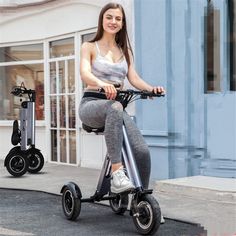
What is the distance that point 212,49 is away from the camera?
23.6 ft

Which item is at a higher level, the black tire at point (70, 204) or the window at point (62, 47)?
the window at point (62, 47)

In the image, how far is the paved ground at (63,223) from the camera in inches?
171

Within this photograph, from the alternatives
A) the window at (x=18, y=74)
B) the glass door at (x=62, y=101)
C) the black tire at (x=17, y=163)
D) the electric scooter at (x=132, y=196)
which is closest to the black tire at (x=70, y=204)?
the electric scooter at (x=132, y=196)

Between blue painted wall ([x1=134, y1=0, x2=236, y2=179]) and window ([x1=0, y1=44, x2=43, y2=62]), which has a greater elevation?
window ([x1=0, y1=44, x2=43, y2=62])

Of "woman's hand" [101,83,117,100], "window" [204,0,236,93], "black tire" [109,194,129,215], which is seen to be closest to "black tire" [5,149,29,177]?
"window" [204,0,236,93]

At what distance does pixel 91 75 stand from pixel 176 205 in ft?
6.52

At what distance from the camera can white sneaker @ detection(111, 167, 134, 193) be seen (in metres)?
4.10

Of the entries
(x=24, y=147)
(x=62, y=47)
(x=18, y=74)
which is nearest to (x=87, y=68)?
(x=24, y=147)

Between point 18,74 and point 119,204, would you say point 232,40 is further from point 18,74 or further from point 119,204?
point 18,74

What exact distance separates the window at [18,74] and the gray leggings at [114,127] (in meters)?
6.49

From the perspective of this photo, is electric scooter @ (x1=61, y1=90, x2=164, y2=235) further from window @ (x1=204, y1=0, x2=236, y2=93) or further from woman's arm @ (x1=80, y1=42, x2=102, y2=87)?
window @ (x1=204, y1=0, x2=236, y2=93)

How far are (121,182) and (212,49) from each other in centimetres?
361

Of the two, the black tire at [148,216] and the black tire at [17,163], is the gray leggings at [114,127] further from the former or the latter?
the black tire at [17,163]

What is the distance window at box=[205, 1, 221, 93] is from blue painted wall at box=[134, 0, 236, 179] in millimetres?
75
